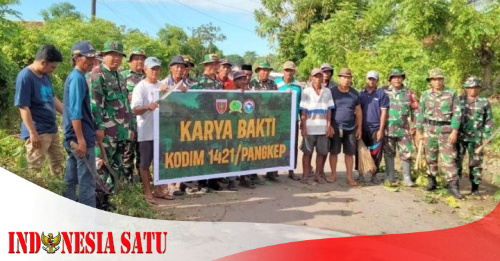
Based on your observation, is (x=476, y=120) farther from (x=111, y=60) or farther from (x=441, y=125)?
(x=111, y=60)

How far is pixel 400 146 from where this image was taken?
21.4 feet

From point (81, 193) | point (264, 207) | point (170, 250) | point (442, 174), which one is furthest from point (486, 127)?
point (81, 193)

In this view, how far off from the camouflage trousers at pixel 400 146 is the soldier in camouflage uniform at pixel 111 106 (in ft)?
12.3

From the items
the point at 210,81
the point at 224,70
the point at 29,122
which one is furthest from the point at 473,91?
the point at 29,122

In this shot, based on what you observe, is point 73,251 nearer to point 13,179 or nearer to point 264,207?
point 13,179

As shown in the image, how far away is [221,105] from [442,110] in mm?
3002

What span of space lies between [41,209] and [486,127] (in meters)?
5.66

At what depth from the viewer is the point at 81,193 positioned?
392 cm

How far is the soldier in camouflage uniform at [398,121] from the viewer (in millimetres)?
6426

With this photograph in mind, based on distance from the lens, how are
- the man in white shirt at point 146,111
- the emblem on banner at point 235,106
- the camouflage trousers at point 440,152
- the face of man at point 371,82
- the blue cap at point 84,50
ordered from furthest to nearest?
1. the face of man at point 371,82
2. the camouflage trousers at point 440,152
3. the emblem on banner at point 235,106
4. the man in white shirt at point 146,111
5. the blue cap at point 84,50

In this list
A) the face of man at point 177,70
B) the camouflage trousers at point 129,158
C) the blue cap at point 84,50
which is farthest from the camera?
the face of man at point 177,70

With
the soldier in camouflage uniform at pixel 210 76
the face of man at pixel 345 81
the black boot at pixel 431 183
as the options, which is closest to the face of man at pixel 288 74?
the face of man at pixel 345 81

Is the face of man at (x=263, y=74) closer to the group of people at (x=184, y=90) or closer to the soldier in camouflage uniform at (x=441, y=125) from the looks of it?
the group of people at (x=184, y=90)

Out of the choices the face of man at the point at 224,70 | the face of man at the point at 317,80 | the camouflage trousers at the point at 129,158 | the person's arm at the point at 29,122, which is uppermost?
the face of man at the point at 224,70
